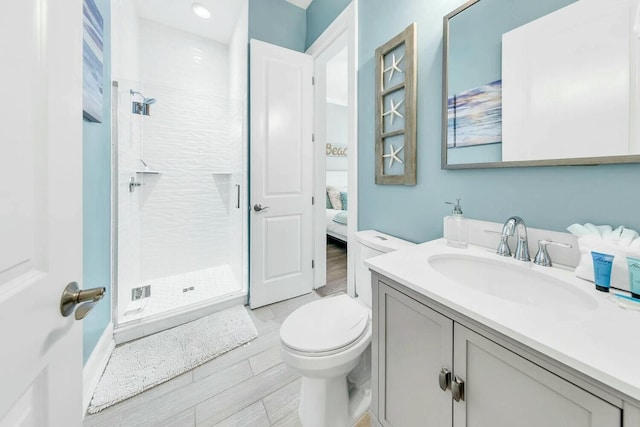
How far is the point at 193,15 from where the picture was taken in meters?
2.40

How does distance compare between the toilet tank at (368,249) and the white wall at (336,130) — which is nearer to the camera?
the toilet tank at (368,249)

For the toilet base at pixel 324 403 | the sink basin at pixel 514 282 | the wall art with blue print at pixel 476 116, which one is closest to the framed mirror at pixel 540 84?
the wall art with blue print at pixel 476 116

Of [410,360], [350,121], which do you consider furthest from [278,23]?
[410,360]

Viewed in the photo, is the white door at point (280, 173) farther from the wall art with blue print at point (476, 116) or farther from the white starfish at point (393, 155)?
the wall art with blue print at point (476, 116)

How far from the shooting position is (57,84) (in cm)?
48

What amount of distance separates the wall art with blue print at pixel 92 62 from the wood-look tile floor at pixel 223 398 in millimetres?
1504

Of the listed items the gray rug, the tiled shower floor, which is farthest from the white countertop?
the tiled shower floor

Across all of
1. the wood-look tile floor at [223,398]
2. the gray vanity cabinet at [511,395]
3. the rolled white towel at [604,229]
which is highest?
the rolled white towel at [604,229]

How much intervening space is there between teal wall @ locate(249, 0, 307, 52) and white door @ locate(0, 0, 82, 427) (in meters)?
1.98

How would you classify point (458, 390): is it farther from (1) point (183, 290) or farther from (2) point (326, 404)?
(1) point (183, 290)

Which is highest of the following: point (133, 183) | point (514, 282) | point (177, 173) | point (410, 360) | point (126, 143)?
point (126, 143)

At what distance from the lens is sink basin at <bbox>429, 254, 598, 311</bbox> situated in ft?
2.46

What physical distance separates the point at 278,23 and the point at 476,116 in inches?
82.1

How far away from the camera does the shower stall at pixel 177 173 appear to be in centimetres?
199
